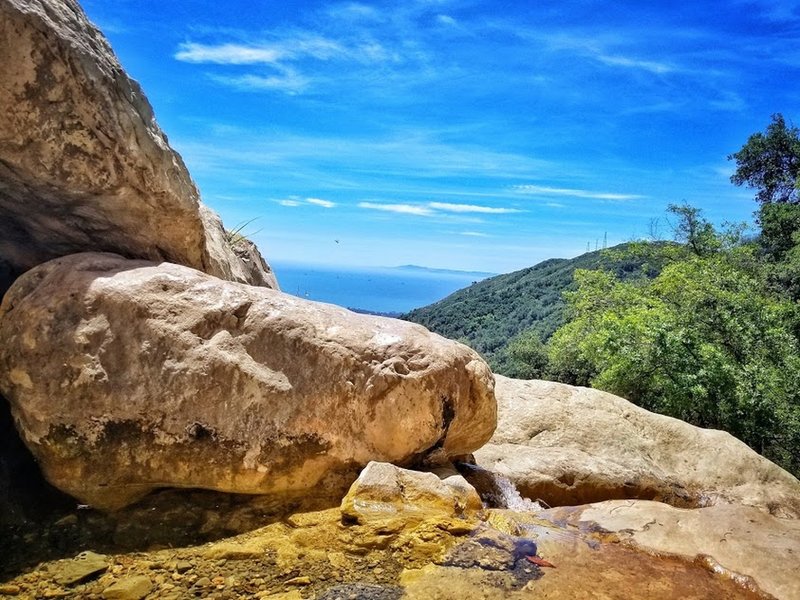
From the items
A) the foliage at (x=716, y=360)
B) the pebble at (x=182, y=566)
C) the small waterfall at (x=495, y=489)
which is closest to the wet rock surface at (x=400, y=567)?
the pebble at (x=182, y=566)

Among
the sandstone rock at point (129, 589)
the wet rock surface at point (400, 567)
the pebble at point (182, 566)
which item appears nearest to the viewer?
the sandstone rock at point (129, 589)

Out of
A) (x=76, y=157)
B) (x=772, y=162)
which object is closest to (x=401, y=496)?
(x=76, y=157)

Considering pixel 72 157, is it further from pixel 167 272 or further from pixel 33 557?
pixel 33 557

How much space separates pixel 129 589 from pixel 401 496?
2.39m

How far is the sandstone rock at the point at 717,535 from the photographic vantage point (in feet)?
16.7

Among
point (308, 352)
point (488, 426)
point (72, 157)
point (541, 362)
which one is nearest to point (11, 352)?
point (72, 157)

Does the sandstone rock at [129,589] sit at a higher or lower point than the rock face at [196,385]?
lower

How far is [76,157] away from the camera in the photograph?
18.2 ft

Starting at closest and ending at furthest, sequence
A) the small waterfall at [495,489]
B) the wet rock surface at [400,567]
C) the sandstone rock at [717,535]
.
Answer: the wet rock surface at [400,567]
the sandstone rock at [717,535]
the small waterfall at [495,489]

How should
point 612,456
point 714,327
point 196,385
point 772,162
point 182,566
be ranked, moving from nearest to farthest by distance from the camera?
point 182,566 → point 196,385 → point 612,456 → point 714,327 → point 772,162

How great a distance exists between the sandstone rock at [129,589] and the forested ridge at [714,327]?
1383 centimetres

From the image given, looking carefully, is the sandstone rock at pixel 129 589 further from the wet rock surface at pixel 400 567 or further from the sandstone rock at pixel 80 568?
the sandstone rock at pixel 80 568

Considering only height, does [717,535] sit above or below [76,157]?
below

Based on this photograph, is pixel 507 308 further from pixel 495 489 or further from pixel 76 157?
pixel 76 157
